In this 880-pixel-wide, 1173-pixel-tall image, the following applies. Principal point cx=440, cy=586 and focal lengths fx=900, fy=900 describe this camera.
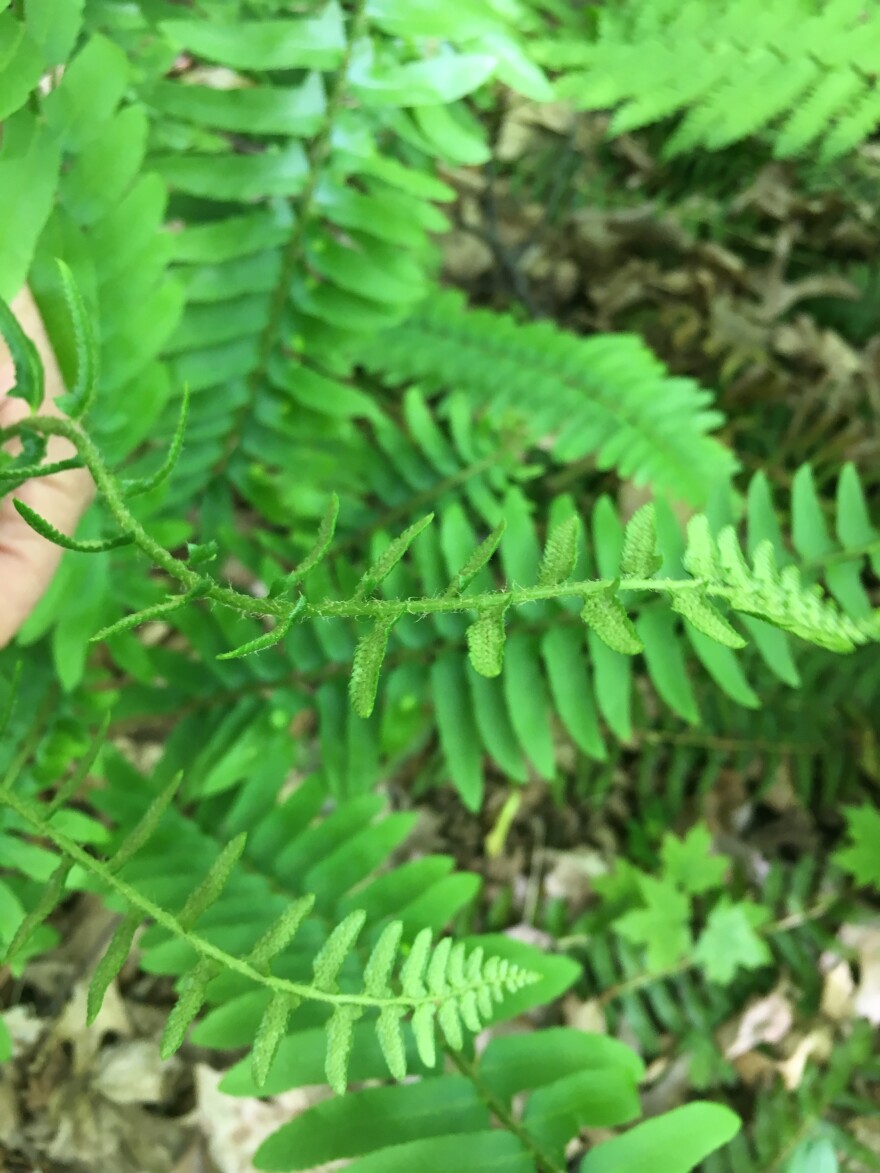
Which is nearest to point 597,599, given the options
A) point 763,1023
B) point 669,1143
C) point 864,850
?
point 669,1143

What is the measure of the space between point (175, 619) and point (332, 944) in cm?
79

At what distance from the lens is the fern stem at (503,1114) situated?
1.03 m

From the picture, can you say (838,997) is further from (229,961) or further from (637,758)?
(229,961)

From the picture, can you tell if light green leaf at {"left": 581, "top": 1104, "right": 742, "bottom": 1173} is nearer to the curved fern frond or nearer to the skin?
the curved fern frond

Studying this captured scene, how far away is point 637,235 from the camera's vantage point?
7.98 feet

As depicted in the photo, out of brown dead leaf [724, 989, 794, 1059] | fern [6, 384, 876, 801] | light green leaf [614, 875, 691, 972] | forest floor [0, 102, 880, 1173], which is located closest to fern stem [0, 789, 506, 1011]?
fern [6, 384, 876, 801]

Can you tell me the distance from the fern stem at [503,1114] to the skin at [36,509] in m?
0.88

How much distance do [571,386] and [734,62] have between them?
0.60 metres

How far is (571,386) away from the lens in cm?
179

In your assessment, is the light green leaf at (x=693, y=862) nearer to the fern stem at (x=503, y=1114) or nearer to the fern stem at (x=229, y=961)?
the fern stem at (x=503, y=1114)

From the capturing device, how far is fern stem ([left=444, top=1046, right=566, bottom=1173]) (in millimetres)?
1025

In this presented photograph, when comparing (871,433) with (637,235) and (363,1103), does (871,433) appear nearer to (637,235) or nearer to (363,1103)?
(637,235)

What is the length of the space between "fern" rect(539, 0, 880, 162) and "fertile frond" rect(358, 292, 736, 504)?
1.42 feet

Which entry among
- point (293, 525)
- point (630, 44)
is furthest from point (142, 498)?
point (630, 44)
